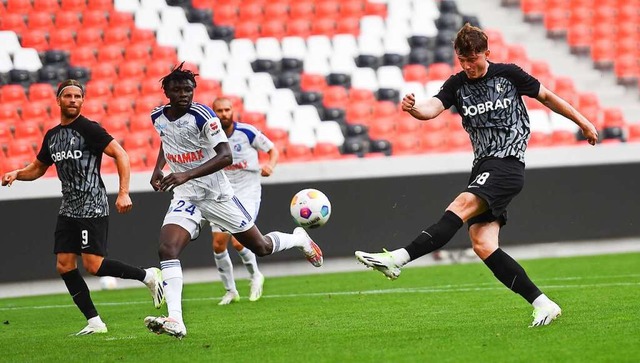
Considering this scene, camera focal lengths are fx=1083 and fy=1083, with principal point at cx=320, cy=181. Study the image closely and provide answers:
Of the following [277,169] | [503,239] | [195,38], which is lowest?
[503,239]

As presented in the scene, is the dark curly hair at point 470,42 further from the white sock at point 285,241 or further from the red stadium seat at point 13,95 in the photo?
the red stadium seat at point 13,95

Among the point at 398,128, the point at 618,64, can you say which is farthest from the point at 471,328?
the point at 618,64

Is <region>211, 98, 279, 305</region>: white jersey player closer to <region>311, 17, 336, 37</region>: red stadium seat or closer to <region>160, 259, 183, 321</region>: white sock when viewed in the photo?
<region>160, 259, 183, 321</region>: white sock

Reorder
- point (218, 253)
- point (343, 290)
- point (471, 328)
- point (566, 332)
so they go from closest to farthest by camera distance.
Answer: point (566, 332) → point (471, 328) → point (218, 253) → point (343, 290)

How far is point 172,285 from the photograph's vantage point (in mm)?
8281

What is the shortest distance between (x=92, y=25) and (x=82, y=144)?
37.8 feet

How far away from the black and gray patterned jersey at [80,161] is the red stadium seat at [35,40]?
10.6 meters

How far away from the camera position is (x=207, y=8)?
70.2 feet

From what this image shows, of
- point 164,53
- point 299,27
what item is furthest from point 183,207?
point 299,27

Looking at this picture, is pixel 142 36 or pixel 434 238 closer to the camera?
pixel 434 238

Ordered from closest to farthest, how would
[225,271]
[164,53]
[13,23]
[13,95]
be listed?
[225,271]
[13,95]
[13,23]
[164,53]

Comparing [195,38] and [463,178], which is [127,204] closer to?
[463,178]

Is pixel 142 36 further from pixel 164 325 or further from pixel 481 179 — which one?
pixel 481 179

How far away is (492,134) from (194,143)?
2.36m
